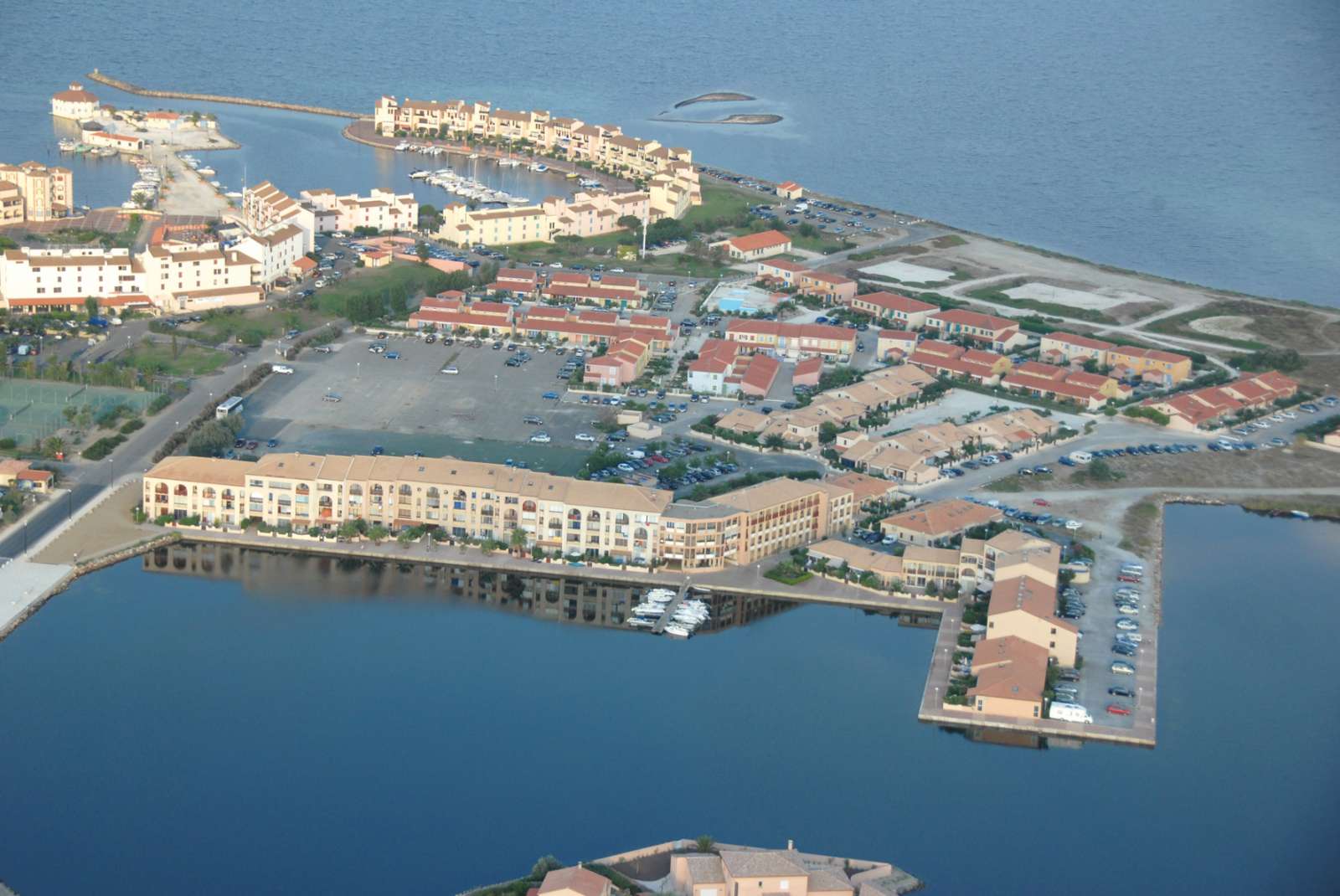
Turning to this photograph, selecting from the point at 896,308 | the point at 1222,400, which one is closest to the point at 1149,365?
the point at 1222,400

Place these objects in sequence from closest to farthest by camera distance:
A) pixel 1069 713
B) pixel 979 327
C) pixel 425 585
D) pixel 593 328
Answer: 1. pixel 1069 713
2. pixel 425 585
3. pixel 593 328
4. pixel 979 327

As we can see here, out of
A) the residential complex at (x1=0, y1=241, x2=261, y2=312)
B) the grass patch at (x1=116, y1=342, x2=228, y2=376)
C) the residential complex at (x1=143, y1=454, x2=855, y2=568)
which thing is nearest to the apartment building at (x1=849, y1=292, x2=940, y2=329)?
the residential complex at (x1=143, y1=454, x2=855, y2=568)

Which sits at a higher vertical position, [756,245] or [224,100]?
[224,100]

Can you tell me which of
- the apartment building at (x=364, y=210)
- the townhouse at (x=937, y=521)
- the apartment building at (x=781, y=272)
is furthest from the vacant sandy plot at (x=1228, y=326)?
the apartment building at (x=364, y=210)

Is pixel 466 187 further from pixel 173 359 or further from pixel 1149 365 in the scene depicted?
pixel 1149 365

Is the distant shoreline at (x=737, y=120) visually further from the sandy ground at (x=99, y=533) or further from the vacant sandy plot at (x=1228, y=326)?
the sandy ground at (x=99, y=533)

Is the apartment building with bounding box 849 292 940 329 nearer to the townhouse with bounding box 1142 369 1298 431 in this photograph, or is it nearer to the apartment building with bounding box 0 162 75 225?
the townhouse with bounding box 1142 369 1298 431
